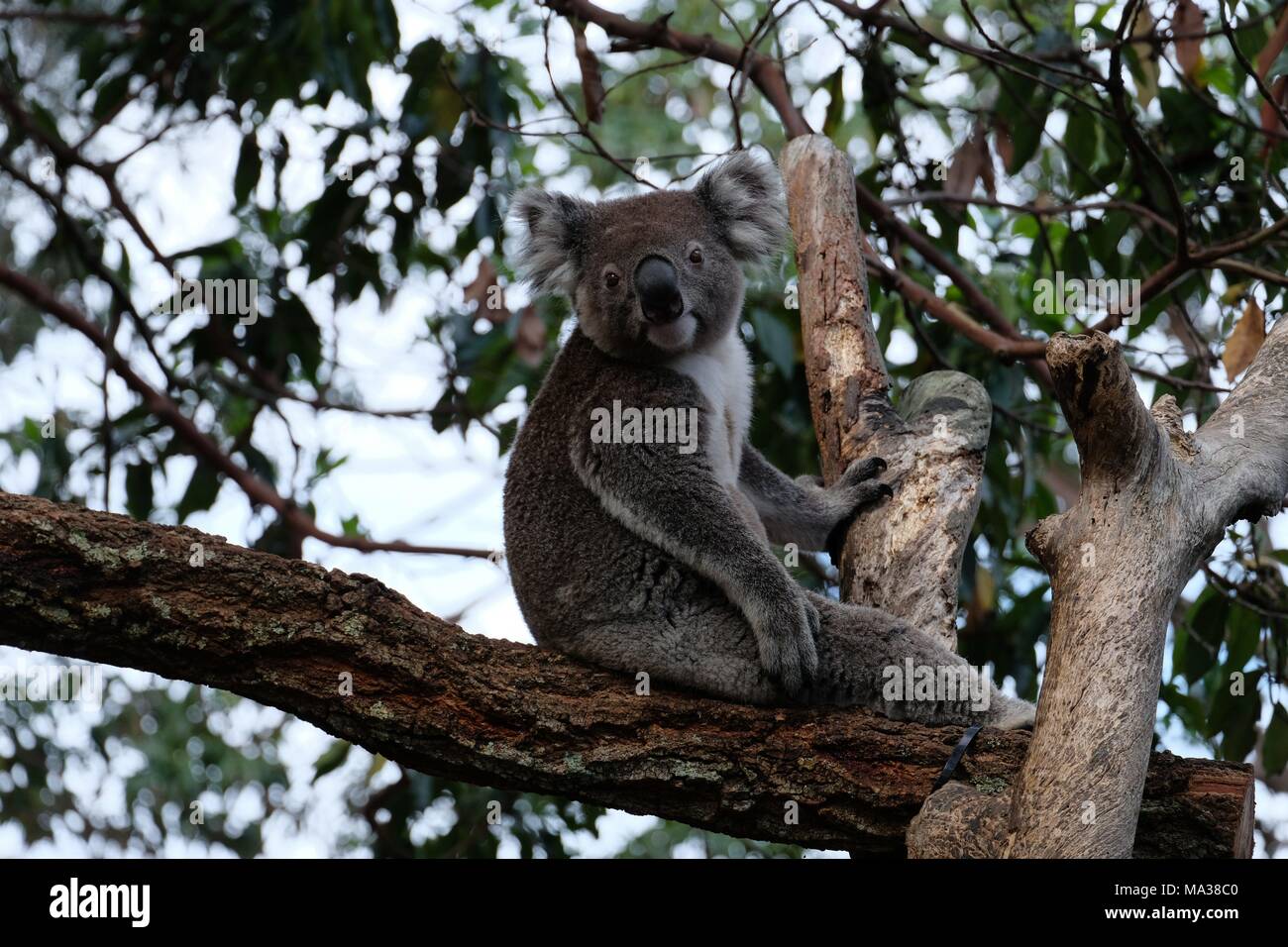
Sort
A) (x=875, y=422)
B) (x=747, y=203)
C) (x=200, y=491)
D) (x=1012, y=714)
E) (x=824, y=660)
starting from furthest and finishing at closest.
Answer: (x=200, y=491) → (x=747, y=203) → (x=875, y=422) → (x=824, y=660) → (x=1012, y=714)

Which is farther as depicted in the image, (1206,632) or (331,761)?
(331,761)

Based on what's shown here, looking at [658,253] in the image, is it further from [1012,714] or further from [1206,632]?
[1206,632]

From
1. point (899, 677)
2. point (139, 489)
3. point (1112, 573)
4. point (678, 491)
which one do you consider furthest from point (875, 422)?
point (139, 489)

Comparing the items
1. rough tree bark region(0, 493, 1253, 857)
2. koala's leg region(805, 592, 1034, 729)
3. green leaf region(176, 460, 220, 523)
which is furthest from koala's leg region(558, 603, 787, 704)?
green leaf region(176, 460, 220, 523)

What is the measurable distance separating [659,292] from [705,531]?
3.07ft

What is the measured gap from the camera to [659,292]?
458cm

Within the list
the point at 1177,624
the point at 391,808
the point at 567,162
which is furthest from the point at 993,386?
the point at 567,162

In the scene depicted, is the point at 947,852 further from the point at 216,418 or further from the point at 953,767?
the point at 216,418

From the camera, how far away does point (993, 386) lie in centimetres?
647

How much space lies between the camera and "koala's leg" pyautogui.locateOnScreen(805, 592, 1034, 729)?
3939mm

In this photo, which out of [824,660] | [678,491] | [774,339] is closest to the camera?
[824,660]

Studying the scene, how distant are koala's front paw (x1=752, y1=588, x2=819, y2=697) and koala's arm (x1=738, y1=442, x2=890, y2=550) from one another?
75cm

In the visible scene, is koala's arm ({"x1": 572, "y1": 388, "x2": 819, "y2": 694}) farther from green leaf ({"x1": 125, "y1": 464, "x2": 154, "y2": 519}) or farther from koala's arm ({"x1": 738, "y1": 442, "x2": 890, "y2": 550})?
green leaf ({"x1": 125, "y1": 464, "x2": 154, "y2": 519})

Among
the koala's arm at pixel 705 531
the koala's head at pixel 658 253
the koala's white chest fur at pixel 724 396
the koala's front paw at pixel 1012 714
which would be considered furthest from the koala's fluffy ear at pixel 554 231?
the koala's front paw at pixel 1012 714
